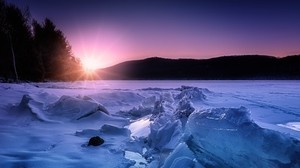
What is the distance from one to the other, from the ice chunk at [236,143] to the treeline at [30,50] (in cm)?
2221

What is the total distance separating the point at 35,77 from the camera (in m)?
26.9

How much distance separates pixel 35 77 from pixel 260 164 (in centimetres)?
2742

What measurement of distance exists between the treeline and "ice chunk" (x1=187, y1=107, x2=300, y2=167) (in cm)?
2221

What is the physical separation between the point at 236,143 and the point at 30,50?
27.5m

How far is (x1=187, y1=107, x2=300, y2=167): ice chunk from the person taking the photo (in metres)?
2.27

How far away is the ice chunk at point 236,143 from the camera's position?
2266mm

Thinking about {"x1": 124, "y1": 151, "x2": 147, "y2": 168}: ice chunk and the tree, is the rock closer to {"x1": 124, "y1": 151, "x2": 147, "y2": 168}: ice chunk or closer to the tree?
{"x1": 124, "y1": 151, "x2": 147, "y2": 168}: ice chunk

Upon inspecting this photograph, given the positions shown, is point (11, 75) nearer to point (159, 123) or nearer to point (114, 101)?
point (114, 101)

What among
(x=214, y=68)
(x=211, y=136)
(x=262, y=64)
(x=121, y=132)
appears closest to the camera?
(x=211, y=136)

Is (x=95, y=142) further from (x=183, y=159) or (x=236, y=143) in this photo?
(x=236, y=143)

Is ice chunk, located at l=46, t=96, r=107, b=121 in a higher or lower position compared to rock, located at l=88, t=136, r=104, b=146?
higher

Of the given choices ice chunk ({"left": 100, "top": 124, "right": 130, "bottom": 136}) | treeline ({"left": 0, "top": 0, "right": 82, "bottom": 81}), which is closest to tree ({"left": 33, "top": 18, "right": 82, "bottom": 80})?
treeline ({"left": 0, "top": 0, "right": 82, "bottom": 81})

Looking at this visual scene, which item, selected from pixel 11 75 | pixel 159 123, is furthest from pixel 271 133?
pixel 11 75

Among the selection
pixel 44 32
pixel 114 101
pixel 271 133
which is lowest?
pixel 114 101
